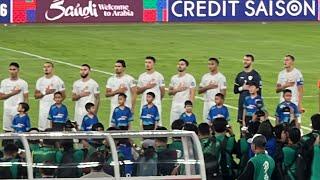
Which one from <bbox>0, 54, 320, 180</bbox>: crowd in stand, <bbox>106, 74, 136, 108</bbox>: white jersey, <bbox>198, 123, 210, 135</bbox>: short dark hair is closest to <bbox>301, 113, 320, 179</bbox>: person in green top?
<bbox>0, 54, 320, 180</bbox>: crowd in stand

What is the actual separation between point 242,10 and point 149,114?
30525 millimetres

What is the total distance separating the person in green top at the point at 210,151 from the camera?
1670 cm

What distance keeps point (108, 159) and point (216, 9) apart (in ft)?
120

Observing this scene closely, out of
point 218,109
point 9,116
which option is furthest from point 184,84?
point 9,116

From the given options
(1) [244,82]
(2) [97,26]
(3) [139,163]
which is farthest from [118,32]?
(3) [139,163]

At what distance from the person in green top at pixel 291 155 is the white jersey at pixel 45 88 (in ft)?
Answer: 23.3

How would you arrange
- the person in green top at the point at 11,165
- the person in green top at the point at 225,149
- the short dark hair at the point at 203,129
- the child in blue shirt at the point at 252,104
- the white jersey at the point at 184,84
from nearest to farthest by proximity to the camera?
1. the person in green top at the point at 11,165
2. the short dark hair at the point at 203,129
3. the person in green top at the point at 225,149
4. the child in blue shirt at the point at 252,104
5. the white jersey at the point at 184,84

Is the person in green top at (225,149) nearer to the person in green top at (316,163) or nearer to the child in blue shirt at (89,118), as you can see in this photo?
the person in green top at (316,163)

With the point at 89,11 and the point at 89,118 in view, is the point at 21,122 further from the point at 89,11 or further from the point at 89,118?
the point at 89,11

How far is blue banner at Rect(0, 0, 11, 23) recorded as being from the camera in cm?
4769

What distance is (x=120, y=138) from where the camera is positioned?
50.2 ft

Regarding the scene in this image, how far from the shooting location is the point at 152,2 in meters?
50.5

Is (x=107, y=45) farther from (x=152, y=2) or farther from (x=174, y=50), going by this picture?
(x=152, y=2)

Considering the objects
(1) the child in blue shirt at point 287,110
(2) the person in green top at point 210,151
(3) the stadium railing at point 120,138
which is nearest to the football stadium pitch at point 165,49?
(1) the child in blue shirt at point 287,110
